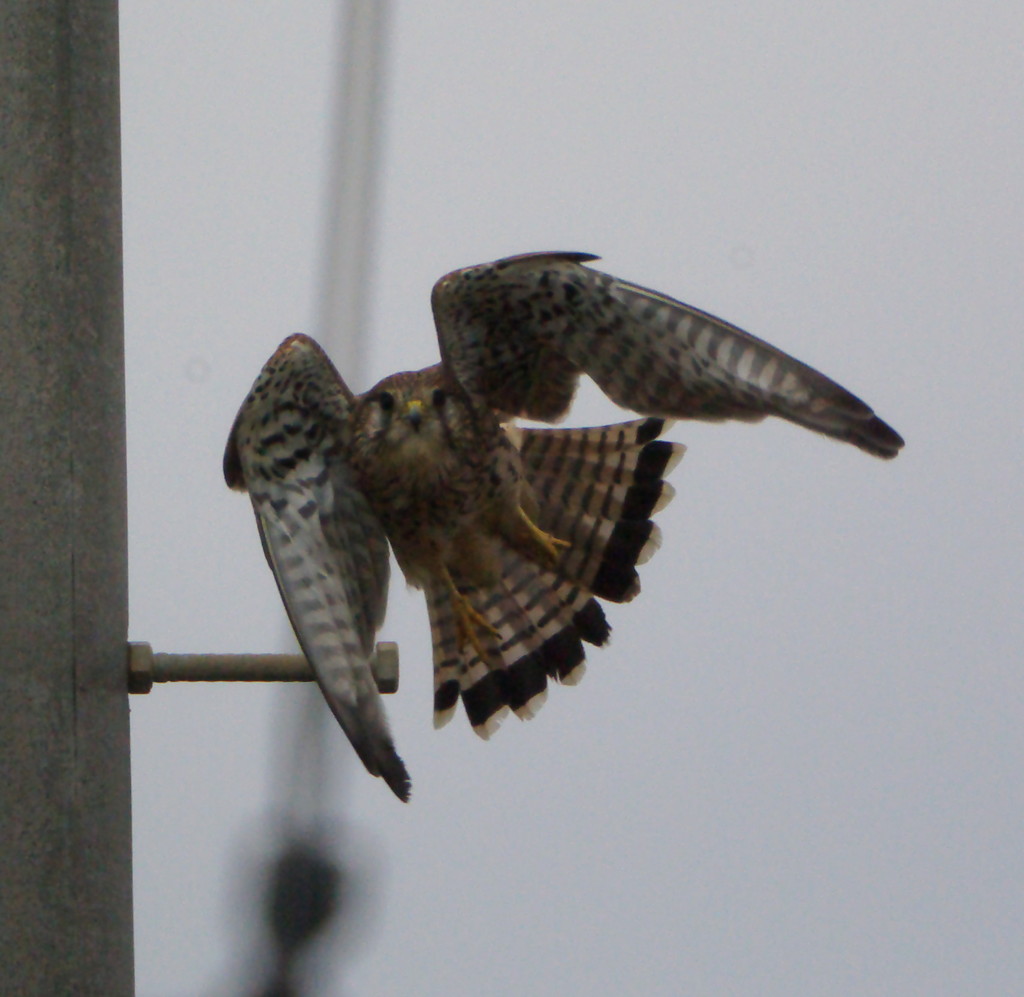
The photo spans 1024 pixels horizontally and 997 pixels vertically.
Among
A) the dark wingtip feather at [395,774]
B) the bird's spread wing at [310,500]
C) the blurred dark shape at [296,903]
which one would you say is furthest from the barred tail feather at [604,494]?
the blurred dark shape at [296,903]

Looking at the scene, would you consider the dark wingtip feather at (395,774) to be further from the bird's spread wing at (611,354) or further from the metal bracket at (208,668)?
the bird's spread wing at (611,354)

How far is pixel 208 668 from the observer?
9.41ft

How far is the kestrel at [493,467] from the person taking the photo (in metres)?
3.20

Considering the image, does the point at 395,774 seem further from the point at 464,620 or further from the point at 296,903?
the point at 464,620

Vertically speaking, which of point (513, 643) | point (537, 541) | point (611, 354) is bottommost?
point (513, 643)

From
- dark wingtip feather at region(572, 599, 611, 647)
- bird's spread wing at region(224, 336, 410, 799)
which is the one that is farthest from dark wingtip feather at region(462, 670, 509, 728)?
bird's spread wing at region(224, 336, 410, 799)

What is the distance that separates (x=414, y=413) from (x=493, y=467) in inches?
12.1

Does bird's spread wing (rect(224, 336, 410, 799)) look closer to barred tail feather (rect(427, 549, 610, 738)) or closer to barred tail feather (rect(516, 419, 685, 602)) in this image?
barred tail feather (rect(427, 549, 610, 738))

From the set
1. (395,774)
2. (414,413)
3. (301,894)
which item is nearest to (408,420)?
(414,413)

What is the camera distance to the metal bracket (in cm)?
284

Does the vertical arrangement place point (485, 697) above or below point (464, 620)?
below

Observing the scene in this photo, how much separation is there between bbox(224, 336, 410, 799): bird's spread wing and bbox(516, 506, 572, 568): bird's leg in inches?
16.2

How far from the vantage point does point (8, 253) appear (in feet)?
8.51

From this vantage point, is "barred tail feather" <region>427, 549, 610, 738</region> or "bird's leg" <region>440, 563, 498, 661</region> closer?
"bird's leg" <region>440, 563, 498, 661</region>
